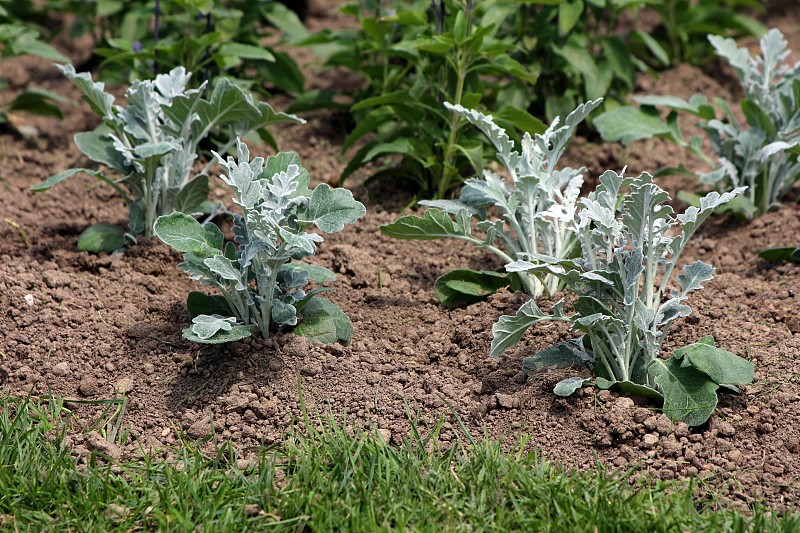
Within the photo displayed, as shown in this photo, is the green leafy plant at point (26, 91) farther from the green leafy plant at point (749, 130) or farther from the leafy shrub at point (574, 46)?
the green leafy plant at point (749, 130)

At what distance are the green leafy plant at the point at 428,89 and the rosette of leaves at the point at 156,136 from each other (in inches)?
27.1

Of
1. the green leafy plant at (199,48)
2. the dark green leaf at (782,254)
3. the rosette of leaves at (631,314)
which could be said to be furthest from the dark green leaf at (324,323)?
the dark green leaf at (782,254)

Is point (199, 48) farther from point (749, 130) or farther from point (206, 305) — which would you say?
point (749, 130)

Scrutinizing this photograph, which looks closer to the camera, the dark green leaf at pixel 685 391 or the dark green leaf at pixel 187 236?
the dark green leaf at pixel 685 391

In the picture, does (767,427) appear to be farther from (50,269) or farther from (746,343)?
(50,269)

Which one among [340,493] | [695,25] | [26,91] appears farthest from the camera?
[695,25]

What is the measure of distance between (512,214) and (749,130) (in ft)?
4.72

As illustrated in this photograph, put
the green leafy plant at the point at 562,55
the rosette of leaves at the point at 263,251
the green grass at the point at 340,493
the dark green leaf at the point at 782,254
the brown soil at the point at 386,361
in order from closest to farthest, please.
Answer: the green grass at the point at 340,493
the brown soil at the point at 386,361
the rosette of leaves at the point at 263,251
the dark green leaf at the point at 782,254
the green leafy plant at the point at 562,55

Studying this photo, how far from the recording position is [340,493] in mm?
2684

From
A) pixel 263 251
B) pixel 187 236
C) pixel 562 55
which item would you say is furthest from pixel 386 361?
pixel 562 55

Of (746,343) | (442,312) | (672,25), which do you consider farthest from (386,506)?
(672,25)

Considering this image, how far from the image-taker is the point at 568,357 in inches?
122

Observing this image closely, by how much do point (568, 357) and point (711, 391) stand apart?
0.46 m

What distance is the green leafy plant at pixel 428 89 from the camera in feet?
13.2
